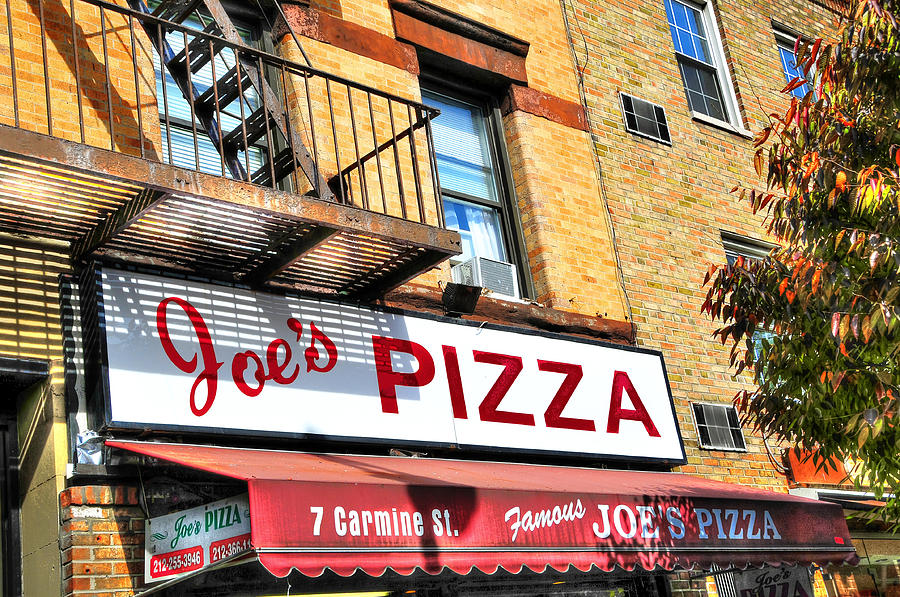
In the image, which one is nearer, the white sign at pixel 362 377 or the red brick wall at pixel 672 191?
the white sign at pixel 362 377

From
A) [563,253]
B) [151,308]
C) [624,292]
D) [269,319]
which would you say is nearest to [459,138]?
[563,253]

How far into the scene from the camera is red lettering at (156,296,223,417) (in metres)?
6.61

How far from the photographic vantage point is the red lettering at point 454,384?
8.06m

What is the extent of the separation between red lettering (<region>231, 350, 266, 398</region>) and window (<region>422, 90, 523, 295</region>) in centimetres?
292

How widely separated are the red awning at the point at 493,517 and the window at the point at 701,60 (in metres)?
5.90

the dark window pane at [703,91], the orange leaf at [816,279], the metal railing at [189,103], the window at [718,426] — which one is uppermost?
the dark window pane at [703,91]

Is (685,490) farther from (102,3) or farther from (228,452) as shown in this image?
(102,3)

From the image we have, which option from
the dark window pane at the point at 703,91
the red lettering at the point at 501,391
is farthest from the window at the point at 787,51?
the red lettering at the point at 501,391

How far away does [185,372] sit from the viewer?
6629mm

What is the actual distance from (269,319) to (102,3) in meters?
2.35

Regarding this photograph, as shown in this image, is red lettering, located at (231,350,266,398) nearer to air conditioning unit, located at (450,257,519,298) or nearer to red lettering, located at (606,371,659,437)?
air conditioning unit, located at (450,257,519,298)

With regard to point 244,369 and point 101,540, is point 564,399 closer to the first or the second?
point 244,369

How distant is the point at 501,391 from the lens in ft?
27.7

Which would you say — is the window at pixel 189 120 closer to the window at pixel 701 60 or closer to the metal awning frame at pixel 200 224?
the metal awning frame at pixel 200 224
